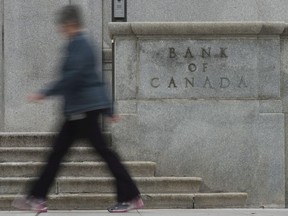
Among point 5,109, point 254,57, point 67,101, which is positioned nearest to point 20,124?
point 5,109

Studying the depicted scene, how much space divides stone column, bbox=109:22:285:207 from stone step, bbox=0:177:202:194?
328 millimetres

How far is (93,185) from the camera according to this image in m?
8.07

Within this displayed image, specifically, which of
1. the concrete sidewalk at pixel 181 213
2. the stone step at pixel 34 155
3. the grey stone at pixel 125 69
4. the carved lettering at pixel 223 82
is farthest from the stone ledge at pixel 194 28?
the concrete sidewalk at pixel 181 213

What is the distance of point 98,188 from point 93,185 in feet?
0.22

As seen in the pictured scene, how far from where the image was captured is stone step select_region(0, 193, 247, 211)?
7812 mm

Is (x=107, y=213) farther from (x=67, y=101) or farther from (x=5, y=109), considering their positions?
(x=5, y=109)

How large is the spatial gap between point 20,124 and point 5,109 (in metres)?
0.33

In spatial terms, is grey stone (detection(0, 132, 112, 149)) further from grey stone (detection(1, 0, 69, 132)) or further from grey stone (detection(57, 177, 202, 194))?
grey stone (detection(1, 0, 69, 132))

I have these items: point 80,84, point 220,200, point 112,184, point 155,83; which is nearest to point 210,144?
point 220,200

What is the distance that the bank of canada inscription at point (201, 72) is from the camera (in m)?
8.55

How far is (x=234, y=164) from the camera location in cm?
848

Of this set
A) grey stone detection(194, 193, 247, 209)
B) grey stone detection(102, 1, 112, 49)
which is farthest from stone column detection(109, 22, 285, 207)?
grey stone detection(102, 1, 112, 49)

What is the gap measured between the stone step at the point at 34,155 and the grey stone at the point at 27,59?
2.35 m

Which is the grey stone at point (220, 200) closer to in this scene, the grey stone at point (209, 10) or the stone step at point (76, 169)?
the stone step at point (76, 169)
